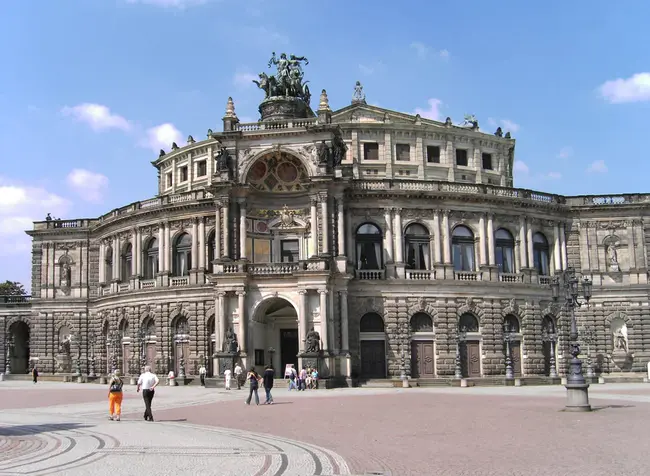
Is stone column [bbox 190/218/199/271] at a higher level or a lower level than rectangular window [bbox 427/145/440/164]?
lower

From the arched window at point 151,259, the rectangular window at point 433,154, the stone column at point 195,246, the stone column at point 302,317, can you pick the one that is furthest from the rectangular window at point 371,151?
the arched window at point 151,259

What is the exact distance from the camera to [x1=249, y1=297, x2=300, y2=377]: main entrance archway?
5859 cm

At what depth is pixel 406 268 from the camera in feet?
196

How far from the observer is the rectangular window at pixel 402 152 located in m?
69.1

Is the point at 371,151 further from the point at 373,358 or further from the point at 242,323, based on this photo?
the point at 242,323

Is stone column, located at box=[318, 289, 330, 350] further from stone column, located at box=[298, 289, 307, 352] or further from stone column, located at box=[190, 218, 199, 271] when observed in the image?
stone column, located at box=[190, 218, 199, 271]

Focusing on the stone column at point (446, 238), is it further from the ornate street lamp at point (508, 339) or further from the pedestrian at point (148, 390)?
the pedestrian at point (148, 390)

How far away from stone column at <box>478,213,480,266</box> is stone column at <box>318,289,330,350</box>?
13.7m

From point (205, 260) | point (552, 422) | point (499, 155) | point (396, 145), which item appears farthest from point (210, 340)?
point (552, 422)

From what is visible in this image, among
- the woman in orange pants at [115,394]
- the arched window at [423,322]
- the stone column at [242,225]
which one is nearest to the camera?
the woman in orange pants at [115,394]

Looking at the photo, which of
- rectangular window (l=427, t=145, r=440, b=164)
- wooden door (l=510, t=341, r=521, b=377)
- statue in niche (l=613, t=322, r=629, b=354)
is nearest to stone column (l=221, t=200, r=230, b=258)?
rectangular window (l=427, t=145, r=440, b=164)

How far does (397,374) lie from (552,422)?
1284 inches

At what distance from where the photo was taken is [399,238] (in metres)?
59.3

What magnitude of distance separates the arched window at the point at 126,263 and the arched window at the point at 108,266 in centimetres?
232
